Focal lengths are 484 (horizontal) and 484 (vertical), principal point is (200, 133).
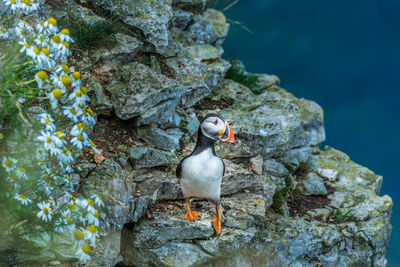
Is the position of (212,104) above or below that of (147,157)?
above

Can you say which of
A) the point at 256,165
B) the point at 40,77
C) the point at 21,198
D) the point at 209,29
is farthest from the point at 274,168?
the point at 40,77

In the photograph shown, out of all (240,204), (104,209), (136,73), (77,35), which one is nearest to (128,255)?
(104,209)

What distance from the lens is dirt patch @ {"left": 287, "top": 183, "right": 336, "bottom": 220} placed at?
7.16 metres

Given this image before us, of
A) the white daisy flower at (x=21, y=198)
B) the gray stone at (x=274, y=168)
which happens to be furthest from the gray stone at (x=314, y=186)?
the white daisy flower at (x=21, y=198)

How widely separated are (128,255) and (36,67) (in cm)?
244

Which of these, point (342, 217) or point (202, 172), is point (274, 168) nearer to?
point (342, 217)

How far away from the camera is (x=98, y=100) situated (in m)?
5.95

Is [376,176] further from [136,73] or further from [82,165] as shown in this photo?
[82,165]

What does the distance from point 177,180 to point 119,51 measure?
1999 millimetres

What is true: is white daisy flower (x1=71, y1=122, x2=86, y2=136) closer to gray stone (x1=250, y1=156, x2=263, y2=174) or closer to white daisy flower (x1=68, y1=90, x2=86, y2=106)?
white daisy flower (x1=68, y1=90, x2=86, y2=106)

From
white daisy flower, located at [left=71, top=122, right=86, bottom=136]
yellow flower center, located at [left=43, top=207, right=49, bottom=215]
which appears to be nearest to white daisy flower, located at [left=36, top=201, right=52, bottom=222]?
yellow flower center, located at [left=43, top=207, right=49, bottom=215]

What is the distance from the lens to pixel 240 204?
6172mm

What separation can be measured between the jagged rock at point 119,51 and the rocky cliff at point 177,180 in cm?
1

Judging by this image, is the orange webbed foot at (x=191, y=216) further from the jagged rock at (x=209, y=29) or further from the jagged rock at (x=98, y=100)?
the jagged rock at (x=209, y=29)
